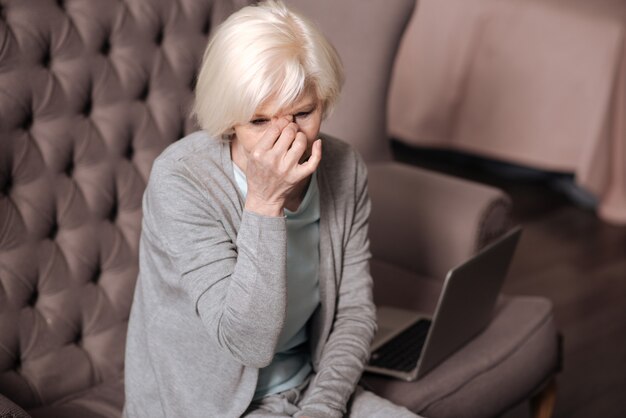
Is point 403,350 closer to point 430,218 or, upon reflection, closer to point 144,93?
point 430,218

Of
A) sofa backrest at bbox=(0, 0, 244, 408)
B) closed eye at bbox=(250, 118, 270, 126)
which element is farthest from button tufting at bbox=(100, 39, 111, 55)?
closed eye at bbox=(250, 118, 270, 126)

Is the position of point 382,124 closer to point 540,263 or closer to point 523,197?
point 540,263

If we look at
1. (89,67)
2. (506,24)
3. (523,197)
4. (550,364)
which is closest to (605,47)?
(506,24)

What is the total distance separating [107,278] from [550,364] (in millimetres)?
999

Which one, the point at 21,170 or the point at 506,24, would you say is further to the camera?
the point at 506,24

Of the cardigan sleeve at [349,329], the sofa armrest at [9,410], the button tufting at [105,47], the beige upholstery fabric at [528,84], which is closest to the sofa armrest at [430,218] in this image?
the cardigan sleeve at [349,329]

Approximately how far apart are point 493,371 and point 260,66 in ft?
2.98

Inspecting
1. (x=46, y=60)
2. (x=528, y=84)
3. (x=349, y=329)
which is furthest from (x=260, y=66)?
(x=528, y=84)

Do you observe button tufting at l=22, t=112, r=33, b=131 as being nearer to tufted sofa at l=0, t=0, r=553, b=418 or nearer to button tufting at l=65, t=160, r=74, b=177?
tufted sofa at l=0, t=0, r=553, b=418

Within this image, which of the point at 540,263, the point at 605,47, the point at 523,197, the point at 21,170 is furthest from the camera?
the point at 523,197

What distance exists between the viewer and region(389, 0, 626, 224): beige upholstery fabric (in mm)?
3525

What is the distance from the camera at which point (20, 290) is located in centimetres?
166

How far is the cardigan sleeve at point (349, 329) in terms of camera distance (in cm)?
142

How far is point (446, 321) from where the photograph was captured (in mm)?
1663
